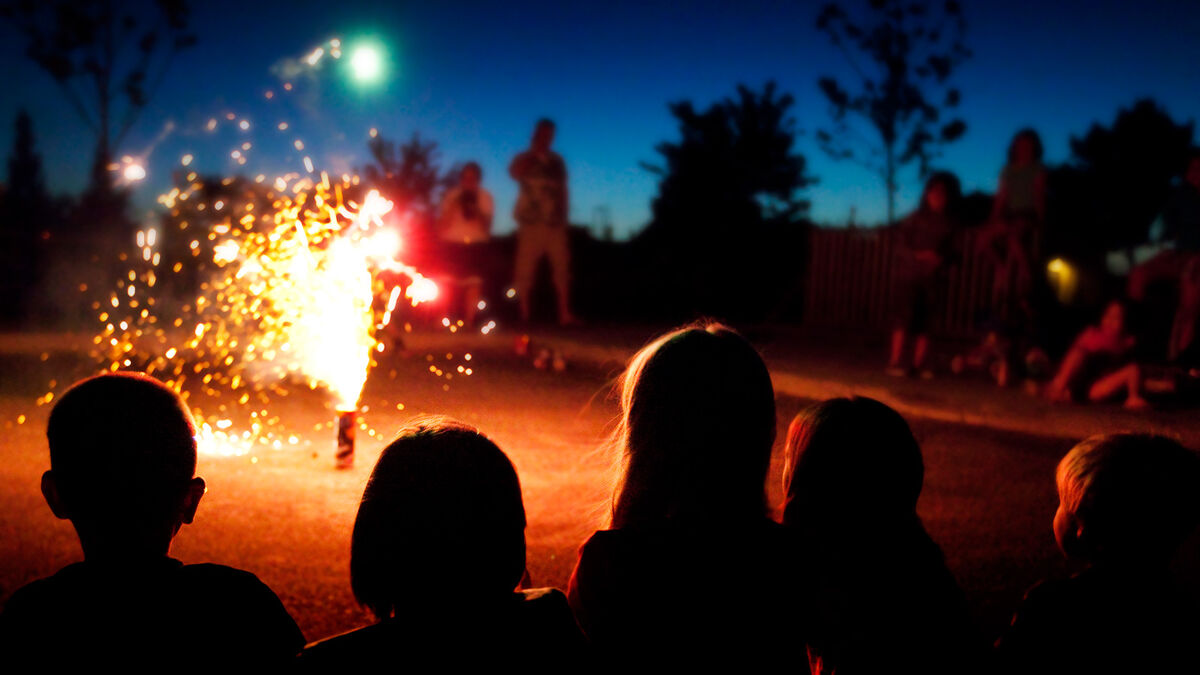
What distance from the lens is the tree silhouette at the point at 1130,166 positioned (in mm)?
33688

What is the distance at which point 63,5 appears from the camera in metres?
20.0

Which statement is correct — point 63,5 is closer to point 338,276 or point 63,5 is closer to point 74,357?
point 74,357

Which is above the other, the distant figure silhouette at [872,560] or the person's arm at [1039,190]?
the person's arm at [1039,190]

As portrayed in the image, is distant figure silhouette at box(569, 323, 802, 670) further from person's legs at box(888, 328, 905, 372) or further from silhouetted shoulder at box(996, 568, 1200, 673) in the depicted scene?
person's legs at box(888, 328, 905, 372)

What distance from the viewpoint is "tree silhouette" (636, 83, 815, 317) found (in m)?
22.2

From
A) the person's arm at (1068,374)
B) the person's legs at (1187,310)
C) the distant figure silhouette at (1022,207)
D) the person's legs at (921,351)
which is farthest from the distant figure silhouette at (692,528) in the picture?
the distant figure silhouette at (1022,207)

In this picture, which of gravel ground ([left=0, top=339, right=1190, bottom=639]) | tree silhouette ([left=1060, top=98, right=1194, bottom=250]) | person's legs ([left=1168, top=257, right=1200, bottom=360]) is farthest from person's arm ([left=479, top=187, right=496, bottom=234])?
tree silhouette ([left=1060, top=98, right=1194, bottom=250])

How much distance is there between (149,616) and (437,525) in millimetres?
605

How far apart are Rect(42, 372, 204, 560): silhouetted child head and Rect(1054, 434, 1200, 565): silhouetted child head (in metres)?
2.19

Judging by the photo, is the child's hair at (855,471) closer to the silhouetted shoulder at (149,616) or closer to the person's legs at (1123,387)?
the silhouetted shoulder at (149,616)

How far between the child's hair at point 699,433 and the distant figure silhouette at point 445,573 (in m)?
0.51

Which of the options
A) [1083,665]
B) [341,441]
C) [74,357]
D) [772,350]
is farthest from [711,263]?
[1083,665]

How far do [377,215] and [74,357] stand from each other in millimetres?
4954

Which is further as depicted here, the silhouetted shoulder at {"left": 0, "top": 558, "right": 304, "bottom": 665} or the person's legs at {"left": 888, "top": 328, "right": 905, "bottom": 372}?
the person's legs at {"left": 888, "top": 328, "right": 905, "bottom": 372}
